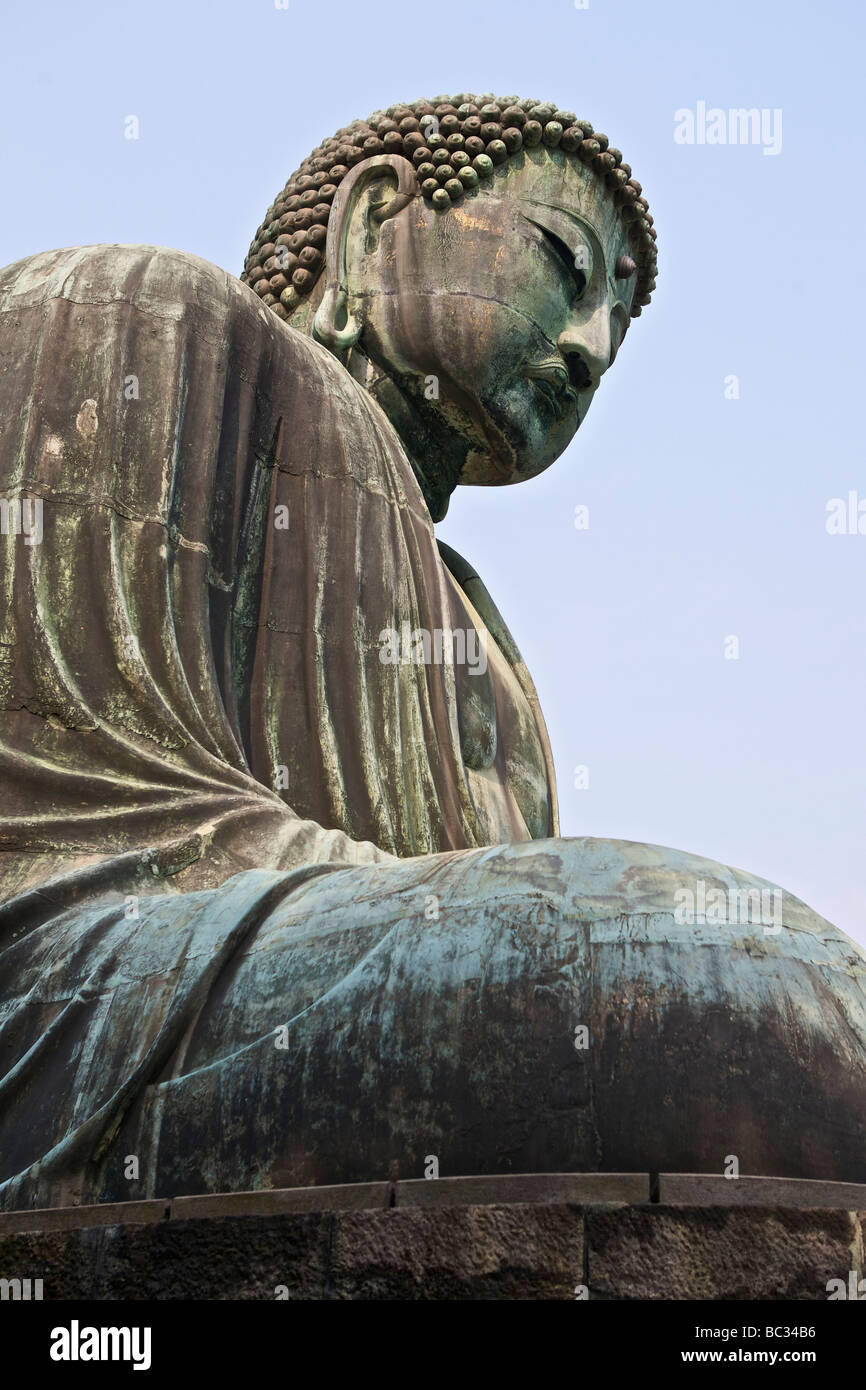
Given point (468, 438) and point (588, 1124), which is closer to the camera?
point (588, 1124)

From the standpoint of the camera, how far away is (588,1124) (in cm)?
343

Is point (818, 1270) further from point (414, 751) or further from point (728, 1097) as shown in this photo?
point (414, 751)

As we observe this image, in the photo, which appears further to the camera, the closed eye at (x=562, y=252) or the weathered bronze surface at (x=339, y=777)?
the closed eye at (x=562, y=252)

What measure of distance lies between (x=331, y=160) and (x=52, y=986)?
4.20 meters

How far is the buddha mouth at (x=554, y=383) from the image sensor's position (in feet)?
23.9

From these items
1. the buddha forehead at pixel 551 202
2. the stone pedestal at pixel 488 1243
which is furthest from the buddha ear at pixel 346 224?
the stone pedestal at pixel 488 1243

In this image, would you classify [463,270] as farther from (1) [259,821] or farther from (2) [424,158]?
(1) [259,821]

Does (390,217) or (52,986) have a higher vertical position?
(390,217)

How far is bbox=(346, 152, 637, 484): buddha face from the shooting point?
23.5ft

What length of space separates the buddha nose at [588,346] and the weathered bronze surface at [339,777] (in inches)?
0.6

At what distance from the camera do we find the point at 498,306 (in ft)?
23.5

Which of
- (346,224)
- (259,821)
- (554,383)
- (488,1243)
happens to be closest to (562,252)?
(554,383)

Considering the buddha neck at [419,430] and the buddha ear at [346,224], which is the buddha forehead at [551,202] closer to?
the buddha ear at [346,224]
